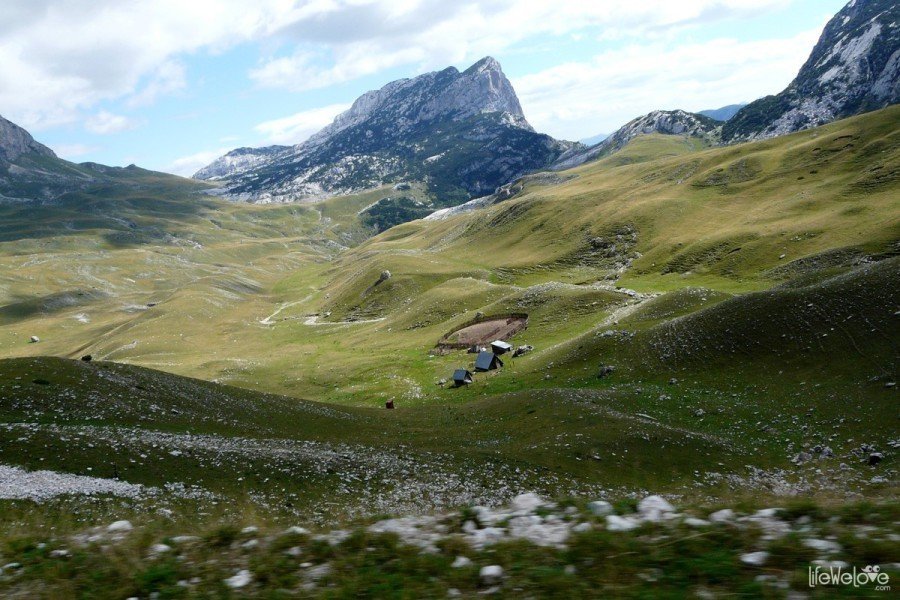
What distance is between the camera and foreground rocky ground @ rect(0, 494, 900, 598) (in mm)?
7266

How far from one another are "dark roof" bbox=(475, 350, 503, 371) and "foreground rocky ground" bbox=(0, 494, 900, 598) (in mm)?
69338

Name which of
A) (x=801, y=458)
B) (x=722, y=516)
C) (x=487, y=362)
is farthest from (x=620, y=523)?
(x=487, y=362)

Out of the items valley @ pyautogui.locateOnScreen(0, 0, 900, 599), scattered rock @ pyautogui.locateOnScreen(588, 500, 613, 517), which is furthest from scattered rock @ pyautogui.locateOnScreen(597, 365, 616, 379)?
scattered rock @ pyautogui.locateOnScreen(588, 500, 613, 517)

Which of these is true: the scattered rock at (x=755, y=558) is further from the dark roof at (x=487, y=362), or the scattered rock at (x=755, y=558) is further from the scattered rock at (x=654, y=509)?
the dark roof at (x=487, y=362)

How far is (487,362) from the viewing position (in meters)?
80.6

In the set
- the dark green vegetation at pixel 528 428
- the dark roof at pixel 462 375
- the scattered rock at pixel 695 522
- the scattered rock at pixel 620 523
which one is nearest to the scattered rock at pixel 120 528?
the dark green vegetation at pixel 528 428

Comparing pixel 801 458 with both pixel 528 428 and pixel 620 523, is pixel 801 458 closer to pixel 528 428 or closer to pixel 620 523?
pixel 528 428

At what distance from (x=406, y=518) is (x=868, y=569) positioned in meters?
8.10

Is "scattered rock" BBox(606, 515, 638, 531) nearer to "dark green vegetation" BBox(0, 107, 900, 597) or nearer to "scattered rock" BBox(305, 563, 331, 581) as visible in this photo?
"dark green vegetation" BBox(0, 107, 900, 597)

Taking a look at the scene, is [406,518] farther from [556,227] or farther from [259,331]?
[556,227]

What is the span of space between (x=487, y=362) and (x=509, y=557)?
237 ft

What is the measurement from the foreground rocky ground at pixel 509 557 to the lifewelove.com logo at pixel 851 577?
22 mm

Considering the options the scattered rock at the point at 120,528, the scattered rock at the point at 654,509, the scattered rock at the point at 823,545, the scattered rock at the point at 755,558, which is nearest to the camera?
the scattered rock at the point at 755,558

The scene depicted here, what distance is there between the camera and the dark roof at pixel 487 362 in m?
80.3
